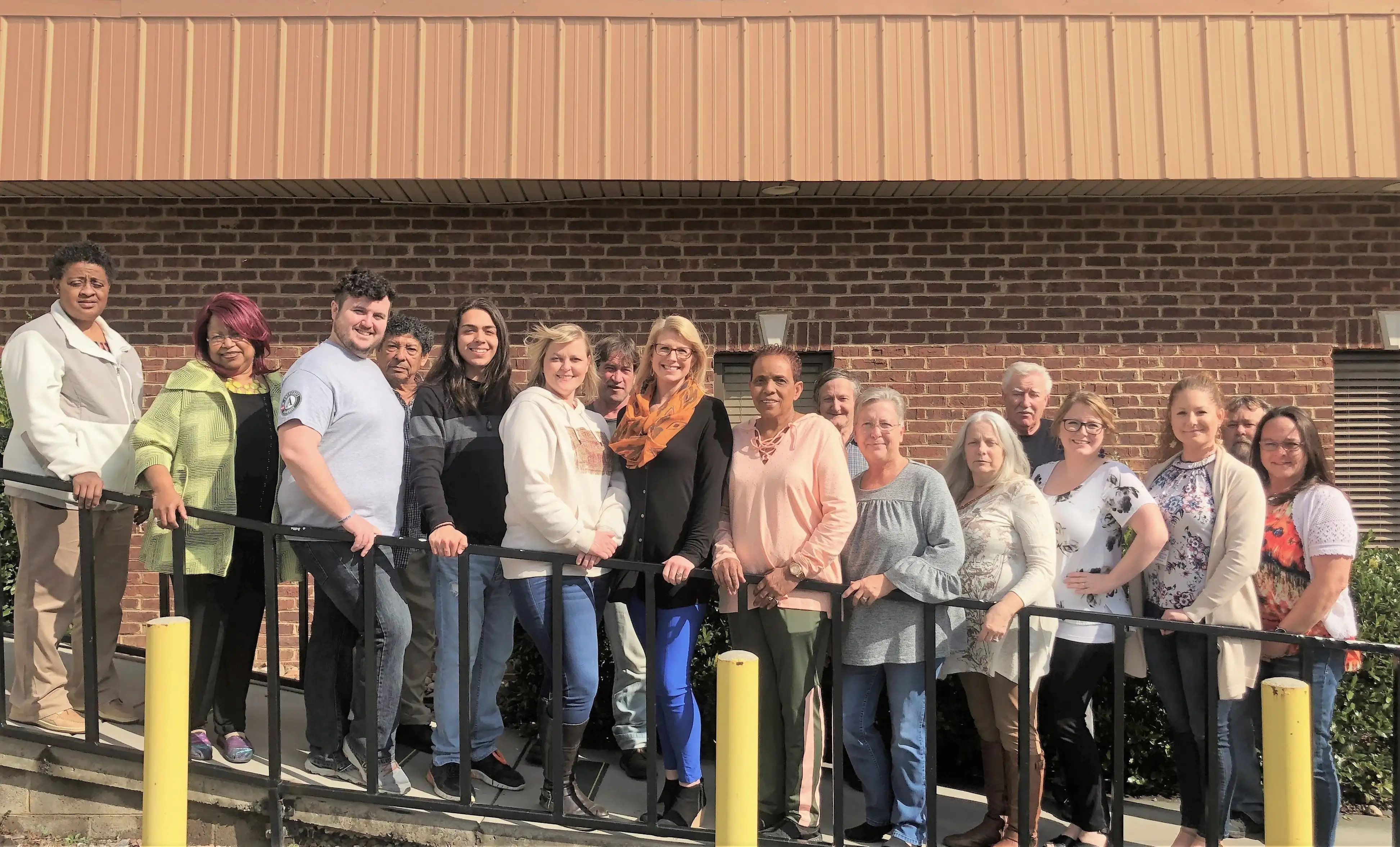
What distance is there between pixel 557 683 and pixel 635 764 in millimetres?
775

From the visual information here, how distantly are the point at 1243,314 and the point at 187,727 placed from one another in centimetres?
587

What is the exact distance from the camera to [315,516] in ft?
11.0

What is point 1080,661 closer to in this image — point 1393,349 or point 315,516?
point 315,516

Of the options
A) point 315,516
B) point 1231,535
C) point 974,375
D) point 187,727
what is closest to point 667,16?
point 974,375

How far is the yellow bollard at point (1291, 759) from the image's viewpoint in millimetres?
2527

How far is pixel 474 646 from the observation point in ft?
11.4

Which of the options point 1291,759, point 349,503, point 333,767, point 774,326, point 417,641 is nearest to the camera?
point 1291,759

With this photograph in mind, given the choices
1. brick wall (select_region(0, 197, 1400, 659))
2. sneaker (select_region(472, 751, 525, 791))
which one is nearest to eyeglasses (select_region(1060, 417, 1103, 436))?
sneaker (select_region(472, 751, 525, 791))

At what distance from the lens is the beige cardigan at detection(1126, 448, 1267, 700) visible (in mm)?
3240

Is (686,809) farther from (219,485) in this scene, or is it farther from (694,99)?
(694,99)

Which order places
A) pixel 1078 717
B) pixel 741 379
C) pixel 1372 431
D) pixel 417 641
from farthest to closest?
pixel 741 379, pixel 1372 431, pixel 417 641, pixel 1078 717

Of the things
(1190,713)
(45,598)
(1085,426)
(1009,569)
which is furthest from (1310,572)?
(45,598)

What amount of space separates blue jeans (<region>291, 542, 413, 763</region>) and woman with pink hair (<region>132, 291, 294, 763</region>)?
26cm

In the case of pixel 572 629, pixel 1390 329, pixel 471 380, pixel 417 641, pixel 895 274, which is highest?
pixel 895 274
